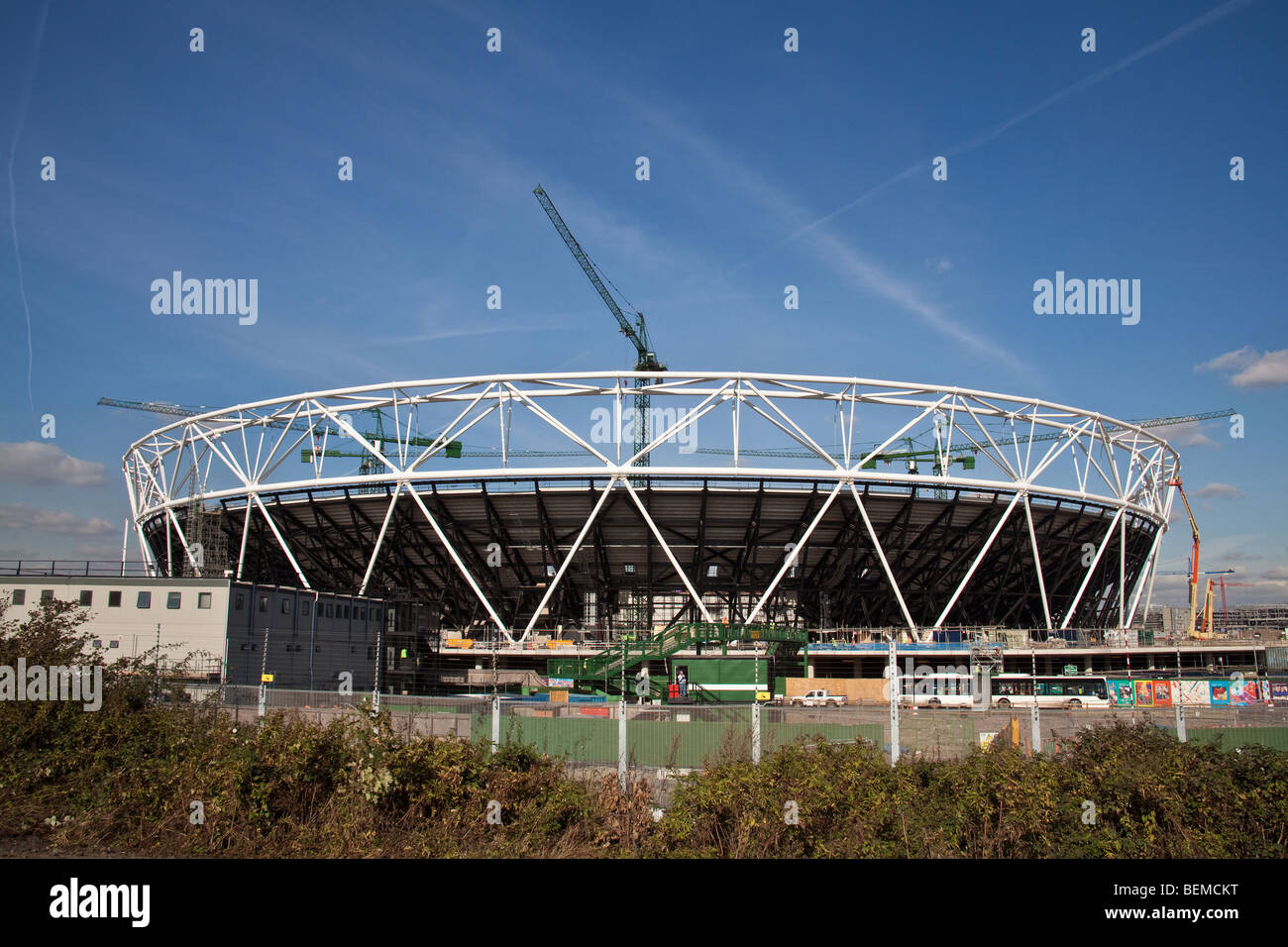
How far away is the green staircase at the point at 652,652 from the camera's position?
109 ft

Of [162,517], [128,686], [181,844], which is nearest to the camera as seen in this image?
[181,844]

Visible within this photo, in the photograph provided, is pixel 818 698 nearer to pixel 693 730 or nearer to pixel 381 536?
pixel 693 730

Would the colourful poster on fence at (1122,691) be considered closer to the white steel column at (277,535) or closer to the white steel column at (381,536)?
the white steel column at (381,536)

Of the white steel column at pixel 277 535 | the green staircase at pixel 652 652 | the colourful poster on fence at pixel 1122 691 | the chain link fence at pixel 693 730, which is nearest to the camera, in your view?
the chain link fence at pixel 693 730

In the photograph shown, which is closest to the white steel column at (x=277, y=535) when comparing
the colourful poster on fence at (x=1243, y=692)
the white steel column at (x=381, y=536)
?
the white steel column at (x=381, y=536)

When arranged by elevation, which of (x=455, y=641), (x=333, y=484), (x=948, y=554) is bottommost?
(x=455, y=641)

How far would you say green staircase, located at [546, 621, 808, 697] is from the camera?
33.2 m

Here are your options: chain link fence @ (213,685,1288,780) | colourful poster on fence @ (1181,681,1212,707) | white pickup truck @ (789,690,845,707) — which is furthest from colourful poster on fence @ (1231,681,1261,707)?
chain link fence @ (213,685,1288,780)
